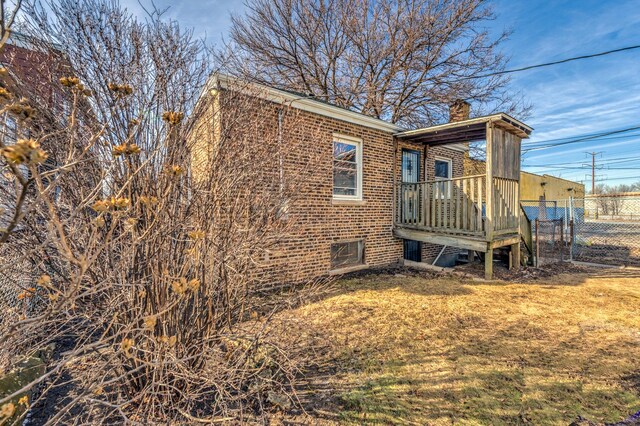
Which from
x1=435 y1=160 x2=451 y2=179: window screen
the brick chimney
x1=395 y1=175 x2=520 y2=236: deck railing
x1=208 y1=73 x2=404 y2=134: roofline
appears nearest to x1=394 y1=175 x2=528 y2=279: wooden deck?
x1=395 y1=175 x2=520 y2=236: deck railing

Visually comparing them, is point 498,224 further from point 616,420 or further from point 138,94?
point 138,94

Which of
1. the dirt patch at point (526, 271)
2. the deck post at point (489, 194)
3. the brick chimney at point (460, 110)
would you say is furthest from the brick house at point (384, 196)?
the brick chimney at point (460, 110)

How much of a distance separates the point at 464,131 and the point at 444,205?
6.82ft

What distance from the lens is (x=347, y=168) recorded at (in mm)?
7523

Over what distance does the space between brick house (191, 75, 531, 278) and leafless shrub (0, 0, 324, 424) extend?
3105mm

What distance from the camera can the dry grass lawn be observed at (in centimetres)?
249

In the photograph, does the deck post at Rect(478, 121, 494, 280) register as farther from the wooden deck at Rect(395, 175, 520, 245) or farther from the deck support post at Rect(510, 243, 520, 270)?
the deck support post at Rect(510, 243, 520, 270)

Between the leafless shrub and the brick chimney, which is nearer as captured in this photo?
the leafless shrub

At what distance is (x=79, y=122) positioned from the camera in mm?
2236

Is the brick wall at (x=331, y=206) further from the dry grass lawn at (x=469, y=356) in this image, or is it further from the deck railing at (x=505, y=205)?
the deck railing at (x=505, y=205)

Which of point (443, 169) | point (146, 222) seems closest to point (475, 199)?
point (443, 169)

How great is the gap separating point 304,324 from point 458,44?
1411 cm

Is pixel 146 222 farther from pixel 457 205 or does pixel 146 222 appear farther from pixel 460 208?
pixel 460 208

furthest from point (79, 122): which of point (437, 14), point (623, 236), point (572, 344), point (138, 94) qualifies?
point (623, 236)
